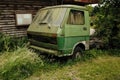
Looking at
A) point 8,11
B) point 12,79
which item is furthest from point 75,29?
point 8,11

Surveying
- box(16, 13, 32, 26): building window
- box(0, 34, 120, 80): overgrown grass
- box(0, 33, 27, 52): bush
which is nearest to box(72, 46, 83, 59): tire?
box(0, 34, 120, 80): overgrown grass

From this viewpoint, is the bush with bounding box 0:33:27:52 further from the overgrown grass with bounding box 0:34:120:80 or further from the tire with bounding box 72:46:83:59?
the tire with bounding box 72:46:83:59

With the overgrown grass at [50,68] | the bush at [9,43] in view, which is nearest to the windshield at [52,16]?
the overgrown grass at [50,68]

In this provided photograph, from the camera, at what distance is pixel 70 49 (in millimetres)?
7297

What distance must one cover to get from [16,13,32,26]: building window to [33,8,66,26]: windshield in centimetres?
209

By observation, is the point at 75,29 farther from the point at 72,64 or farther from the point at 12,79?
the point at 12,79

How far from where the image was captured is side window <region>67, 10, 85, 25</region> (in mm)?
7406

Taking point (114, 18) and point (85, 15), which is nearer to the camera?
point (85, 15)

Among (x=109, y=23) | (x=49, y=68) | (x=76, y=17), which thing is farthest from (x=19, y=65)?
(x=109, y=23)

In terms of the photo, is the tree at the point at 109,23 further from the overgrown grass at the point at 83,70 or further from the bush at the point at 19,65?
the bush at the point at 19,65

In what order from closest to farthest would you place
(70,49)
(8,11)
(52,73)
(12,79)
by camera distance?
(12,79) → (52,73) → (70,49) → (8,11)

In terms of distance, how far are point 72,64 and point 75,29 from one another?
1.38m

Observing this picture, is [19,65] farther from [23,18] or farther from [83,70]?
[23,18]

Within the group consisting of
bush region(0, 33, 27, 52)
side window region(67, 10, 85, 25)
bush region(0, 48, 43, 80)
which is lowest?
bush region(0, 48, 43, 80)
